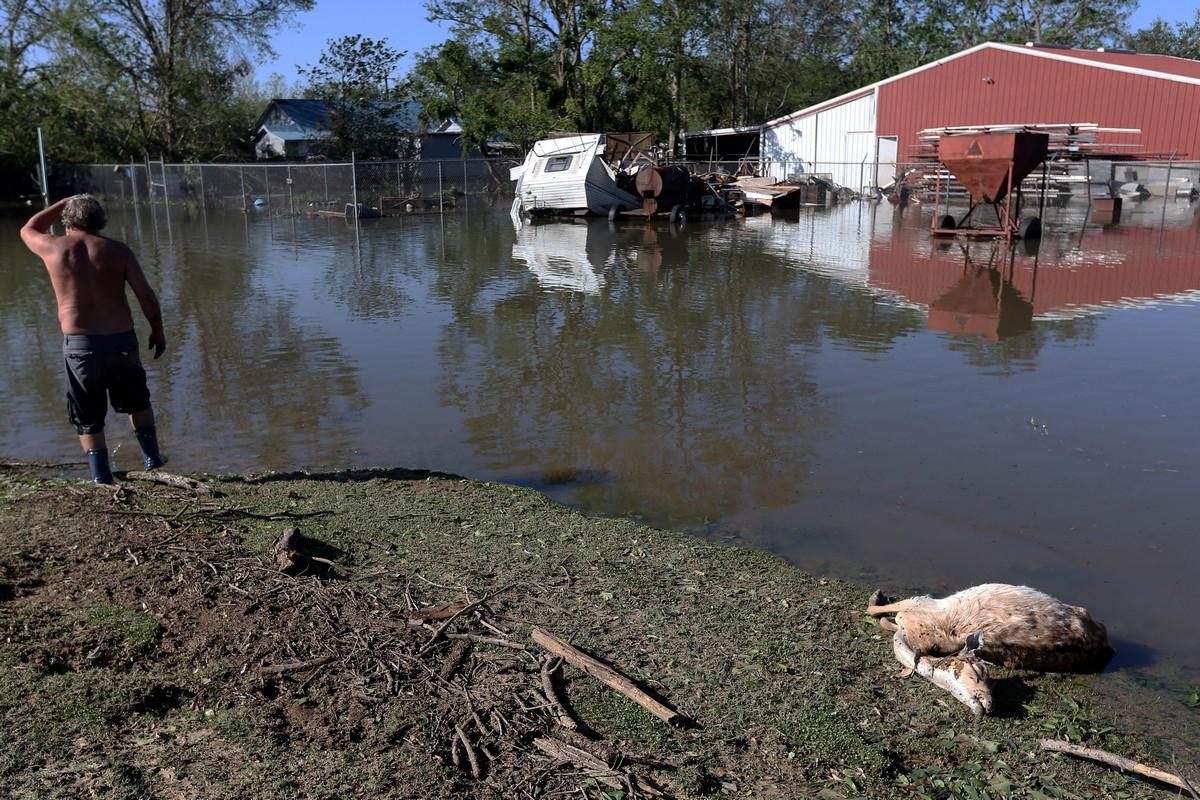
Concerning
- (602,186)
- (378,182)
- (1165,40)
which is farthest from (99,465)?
(1165,40)

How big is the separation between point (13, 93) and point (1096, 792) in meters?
47.6

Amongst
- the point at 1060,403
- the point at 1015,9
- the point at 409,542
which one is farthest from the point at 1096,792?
the point at 1015,9

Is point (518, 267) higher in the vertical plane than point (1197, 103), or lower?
lower

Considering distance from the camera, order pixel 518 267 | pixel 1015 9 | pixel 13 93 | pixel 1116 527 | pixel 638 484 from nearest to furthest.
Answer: pixel 1116 527 → pixel 638 484 → pixel 518 267 → pixel 13 93 → pixel 1015 9

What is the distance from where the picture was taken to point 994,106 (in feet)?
126

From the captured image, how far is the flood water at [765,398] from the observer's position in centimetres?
632

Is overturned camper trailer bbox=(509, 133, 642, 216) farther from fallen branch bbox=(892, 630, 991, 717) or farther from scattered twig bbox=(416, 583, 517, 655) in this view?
fallen branch bbox=(892, 630, 991, 717)

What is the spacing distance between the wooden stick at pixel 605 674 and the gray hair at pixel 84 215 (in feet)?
13.1

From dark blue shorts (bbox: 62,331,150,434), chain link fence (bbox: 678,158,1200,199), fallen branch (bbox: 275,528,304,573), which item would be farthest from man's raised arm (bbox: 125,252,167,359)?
chain link fence (bbox: 678,158,1200,199)

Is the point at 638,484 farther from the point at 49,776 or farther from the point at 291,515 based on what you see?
the point at 49,776

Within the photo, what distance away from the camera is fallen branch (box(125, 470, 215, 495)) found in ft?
20.5

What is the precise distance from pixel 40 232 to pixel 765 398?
5.96 metres

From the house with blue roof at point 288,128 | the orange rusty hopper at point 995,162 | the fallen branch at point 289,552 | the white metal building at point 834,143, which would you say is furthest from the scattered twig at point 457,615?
the house with blue roof at point 288,128

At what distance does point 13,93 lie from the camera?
41156 mm
